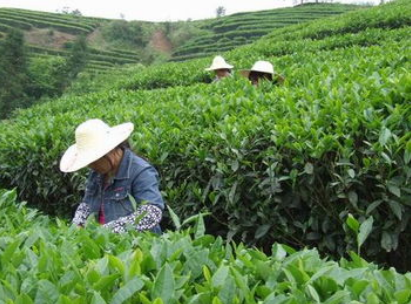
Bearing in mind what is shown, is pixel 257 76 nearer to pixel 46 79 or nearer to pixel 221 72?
pixel 221 72

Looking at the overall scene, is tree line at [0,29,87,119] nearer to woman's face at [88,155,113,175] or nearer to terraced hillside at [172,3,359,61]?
terraced hillside at [172,3,359,61]

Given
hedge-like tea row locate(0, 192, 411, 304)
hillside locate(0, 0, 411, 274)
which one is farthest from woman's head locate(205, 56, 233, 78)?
hedge-like tea row locate(0, 192, 411, 304)

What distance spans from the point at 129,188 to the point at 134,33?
50.3m

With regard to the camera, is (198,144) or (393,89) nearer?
(393,89)

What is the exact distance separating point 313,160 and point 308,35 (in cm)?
952

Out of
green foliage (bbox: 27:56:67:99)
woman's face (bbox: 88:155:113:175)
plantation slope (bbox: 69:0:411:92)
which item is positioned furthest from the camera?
green foliage (bbox: 27:56:67:99)

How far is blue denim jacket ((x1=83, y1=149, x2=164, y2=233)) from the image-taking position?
295 centimetres

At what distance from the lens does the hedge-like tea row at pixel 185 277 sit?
1.49m

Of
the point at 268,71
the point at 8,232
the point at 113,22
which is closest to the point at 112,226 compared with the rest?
the point at 8,232

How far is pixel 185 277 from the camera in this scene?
1.59 meters

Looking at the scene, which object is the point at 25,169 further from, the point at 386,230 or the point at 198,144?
the point at 386,230

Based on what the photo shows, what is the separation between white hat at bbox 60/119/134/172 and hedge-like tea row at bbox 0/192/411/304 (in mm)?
925

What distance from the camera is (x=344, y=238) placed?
2.79 metres

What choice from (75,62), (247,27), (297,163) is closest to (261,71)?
(297,163)
